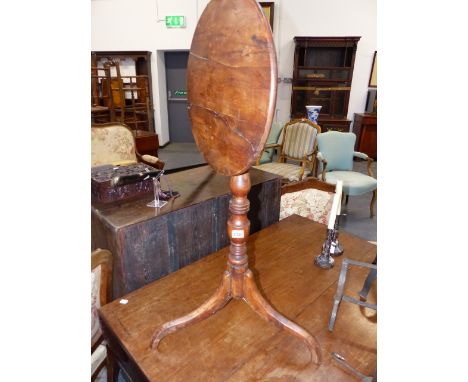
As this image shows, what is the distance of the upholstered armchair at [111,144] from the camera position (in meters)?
3.05

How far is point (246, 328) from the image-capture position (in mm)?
909

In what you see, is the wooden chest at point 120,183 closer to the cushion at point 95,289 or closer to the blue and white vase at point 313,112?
the cushion at point 95,289

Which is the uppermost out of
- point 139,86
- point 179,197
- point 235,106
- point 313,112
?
point 139,86

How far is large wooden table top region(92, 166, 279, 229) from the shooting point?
112 centimetres

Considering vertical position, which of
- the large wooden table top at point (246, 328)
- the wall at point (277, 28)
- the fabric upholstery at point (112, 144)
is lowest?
the large wooden table top at point (246, 328)

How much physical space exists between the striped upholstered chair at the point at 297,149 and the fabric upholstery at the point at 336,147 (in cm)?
15

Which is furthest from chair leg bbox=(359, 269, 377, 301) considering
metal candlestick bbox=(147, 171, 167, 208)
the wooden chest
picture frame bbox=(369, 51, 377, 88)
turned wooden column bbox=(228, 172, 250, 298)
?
picture frame bbox=(369, 51, 377, 88)

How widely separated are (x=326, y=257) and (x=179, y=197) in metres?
0.67

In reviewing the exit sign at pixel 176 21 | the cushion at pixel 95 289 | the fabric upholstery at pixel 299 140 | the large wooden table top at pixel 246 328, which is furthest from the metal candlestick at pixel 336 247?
the exit sign at pixel 176 21

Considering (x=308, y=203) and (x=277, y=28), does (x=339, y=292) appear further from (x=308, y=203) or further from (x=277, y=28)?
(x=277, y=28)

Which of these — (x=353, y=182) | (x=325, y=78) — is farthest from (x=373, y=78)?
(x=353, y=182)

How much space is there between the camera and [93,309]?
1.12m
